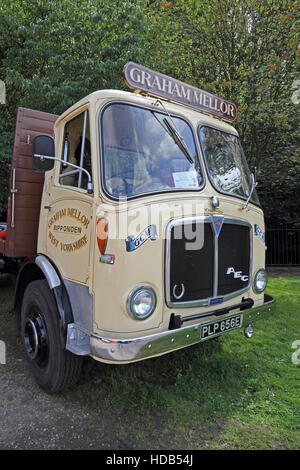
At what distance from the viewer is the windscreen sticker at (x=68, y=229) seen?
2811 millimetres

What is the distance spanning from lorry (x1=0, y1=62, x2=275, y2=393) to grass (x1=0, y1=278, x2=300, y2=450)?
1.60 ft

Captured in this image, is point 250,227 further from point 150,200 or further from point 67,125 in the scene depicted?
point 67,125

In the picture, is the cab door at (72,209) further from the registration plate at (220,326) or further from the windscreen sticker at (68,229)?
the registration plate at (220,326)

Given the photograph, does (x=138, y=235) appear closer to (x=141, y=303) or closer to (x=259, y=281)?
(x=141, y=303)

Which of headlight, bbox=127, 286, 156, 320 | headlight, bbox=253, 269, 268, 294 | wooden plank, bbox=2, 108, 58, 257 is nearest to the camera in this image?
headlight, bbox=127, 286, 156, 320

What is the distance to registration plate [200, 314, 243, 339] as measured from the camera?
9.14 feet

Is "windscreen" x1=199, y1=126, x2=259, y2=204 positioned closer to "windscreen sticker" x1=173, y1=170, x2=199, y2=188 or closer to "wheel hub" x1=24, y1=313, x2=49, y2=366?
"windscreen sticker" x1=173, y1=170, x2=199, y2=188

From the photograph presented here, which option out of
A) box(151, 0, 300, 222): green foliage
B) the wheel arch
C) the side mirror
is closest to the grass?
the wheel arch

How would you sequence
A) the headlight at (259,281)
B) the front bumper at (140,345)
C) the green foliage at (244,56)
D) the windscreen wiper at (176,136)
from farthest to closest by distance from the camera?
the green foliage at (244,56), the headlight at (259,281), the windscreen wiper at (176,136), the front bumper at (140,345)

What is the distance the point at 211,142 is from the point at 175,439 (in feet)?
8.81

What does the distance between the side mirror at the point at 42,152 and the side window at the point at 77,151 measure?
0.17 meters

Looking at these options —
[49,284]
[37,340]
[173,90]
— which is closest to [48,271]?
[49,284]

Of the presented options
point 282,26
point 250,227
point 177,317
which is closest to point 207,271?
point 177,317

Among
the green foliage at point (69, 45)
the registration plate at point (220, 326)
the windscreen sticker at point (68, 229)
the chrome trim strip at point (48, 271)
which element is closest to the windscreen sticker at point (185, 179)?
the windscreen sticker at point (68, 229)
